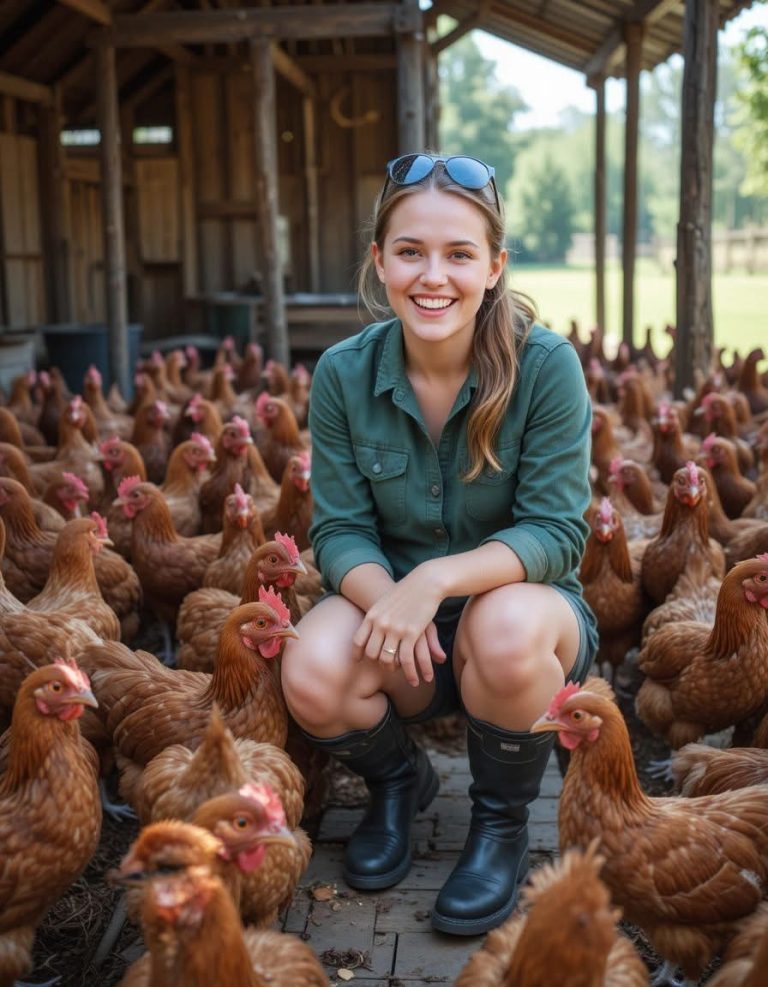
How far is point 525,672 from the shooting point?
8.58ft

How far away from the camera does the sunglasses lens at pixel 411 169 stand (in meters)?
2.82

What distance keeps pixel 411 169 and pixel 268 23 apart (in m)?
7.29

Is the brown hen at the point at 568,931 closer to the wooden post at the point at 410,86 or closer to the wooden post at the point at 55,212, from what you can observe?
the wooden post at the point at 410,86

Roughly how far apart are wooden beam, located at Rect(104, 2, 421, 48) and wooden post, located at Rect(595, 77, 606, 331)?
4.69 meters

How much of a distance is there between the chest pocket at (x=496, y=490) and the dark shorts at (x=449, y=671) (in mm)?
284

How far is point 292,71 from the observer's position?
12703mm

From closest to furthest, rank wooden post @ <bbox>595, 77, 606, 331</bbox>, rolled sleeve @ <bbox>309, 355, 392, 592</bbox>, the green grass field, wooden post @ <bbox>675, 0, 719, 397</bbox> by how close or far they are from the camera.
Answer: rolled sleeve @ <bbox>309, 355, 392, 592</bbox>, wooden post @ <bbox>675, 0, 719, 397</bbox>, wooden post @ <bbox>595, 77, 606, 331</bbox>, the green grass field

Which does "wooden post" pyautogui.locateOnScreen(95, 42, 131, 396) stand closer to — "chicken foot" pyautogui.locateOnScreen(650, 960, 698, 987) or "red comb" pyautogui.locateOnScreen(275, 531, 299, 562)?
"red comb" pyautogui.locateOnScreen(275, 531, 299, 562)

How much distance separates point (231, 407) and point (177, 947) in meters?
6.72

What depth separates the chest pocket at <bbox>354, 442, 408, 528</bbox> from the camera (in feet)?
9.83

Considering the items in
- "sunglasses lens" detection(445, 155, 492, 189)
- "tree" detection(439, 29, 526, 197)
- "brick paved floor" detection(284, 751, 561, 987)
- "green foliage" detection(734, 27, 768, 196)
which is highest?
"tree" detection(439, 29, 526, 197)

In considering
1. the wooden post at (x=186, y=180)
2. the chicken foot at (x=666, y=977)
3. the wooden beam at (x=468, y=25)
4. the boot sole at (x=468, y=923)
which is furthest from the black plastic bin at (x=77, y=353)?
the chicken foot at (x=666, y=977)

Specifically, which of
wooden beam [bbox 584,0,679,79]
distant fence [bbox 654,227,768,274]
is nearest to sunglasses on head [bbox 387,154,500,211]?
wooden beam [bbox 584,0,679,79]

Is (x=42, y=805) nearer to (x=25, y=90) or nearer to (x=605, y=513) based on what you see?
(x=605, y=513)
